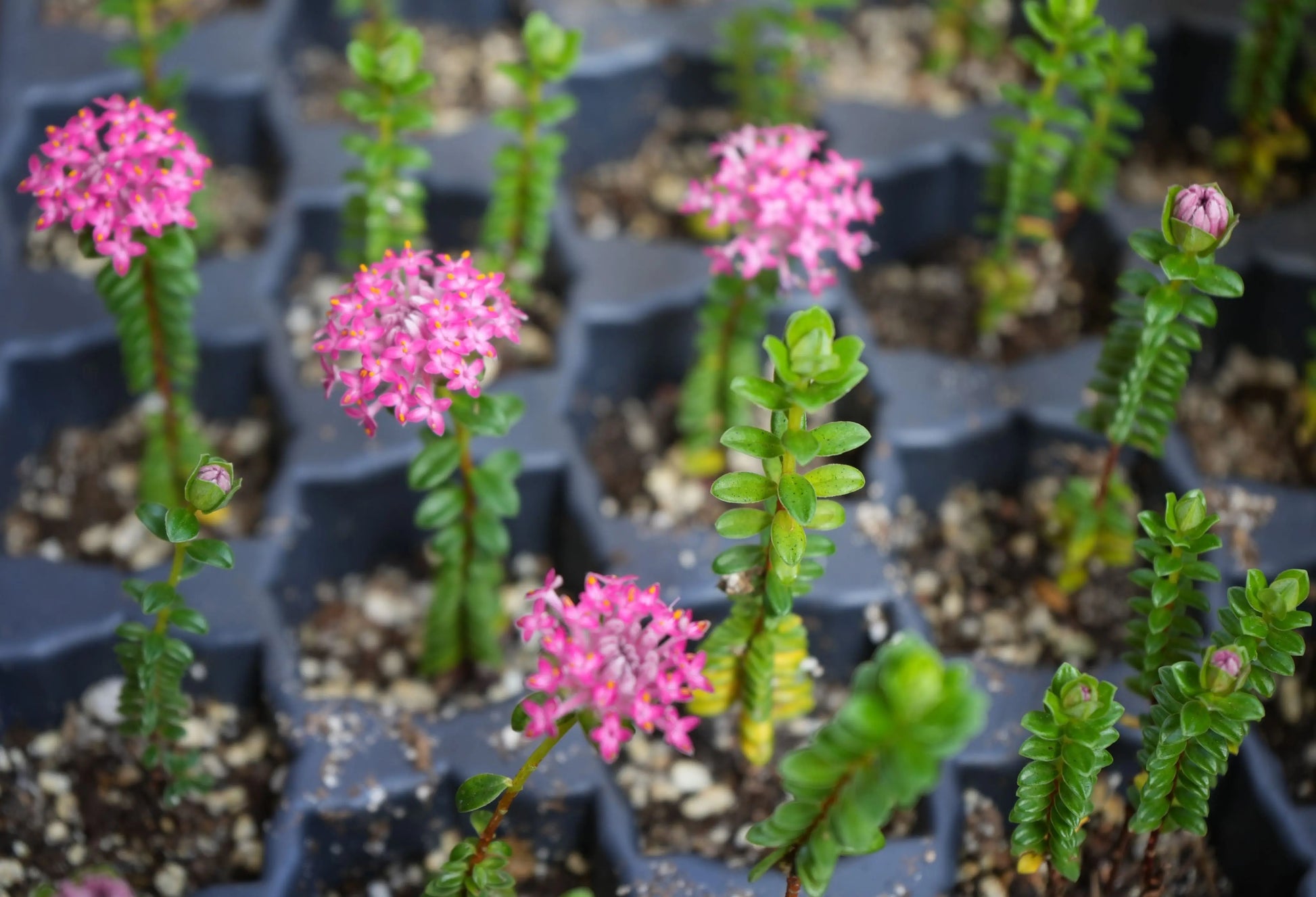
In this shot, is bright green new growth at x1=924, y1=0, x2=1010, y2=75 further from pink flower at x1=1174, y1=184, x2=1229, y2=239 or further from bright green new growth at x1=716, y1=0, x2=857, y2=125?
pink flower at x1=1174, y1=184, x2=1229, y2=239

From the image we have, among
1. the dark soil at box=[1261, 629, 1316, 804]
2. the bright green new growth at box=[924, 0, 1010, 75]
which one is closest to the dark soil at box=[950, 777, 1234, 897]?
the dark soil at box=[1261, 629, 1316, 804]

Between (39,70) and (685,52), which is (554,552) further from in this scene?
(39,70)

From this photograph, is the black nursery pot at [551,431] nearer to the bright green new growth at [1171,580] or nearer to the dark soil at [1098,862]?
the dark soil at [1098,862]

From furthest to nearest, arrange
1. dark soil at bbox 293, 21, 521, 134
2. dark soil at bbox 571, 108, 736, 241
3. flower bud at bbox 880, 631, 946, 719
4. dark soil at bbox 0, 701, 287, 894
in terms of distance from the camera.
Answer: dark soil at bbox 293, 21, 521, 134, dark soil at bbox 571, 108, 736, 241, dark soil at bbox 0, 701, 287, 894, flower bud at bbox 880, 631, 946, 719

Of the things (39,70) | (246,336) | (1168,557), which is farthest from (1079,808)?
(39,70)

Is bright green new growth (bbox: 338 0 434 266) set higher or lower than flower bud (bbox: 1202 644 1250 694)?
higher

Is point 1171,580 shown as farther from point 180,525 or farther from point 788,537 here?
point 180,525

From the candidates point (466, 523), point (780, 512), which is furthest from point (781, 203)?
A: point (466, 523)
